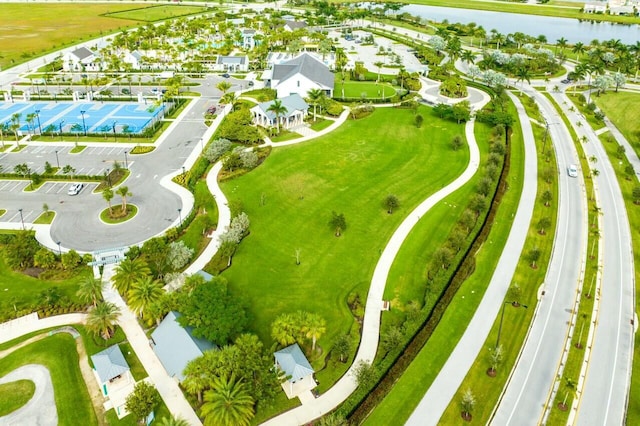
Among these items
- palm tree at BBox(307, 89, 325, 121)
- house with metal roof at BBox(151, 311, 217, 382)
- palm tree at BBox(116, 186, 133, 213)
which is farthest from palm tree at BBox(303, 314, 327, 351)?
palm tree at BBox(307, 89, 325, 121)

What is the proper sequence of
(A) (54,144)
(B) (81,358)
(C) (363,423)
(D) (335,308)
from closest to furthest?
(C) (363,423) < (B) (81,358) < (D) (335,308) < (A) (54,144)

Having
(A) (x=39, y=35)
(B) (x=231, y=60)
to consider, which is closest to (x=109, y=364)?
(B) (x=231, y=60)

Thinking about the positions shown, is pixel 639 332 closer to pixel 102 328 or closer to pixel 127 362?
pixel 127 362

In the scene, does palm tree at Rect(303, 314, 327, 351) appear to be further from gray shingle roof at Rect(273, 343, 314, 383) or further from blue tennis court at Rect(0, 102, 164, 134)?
blue tennis court at Rect(0, 102, 164, 134)

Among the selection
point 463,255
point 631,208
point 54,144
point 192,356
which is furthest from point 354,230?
point 54,144

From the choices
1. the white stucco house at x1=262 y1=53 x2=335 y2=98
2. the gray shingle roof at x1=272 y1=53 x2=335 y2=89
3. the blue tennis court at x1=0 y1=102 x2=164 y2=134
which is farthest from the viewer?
the gray shingle roof at x1=272 y1=53 x2=335 y2=89

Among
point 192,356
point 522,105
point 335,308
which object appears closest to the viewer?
point 192,356

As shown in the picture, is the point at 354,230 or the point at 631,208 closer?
the point at 354,230

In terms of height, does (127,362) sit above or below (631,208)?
below
